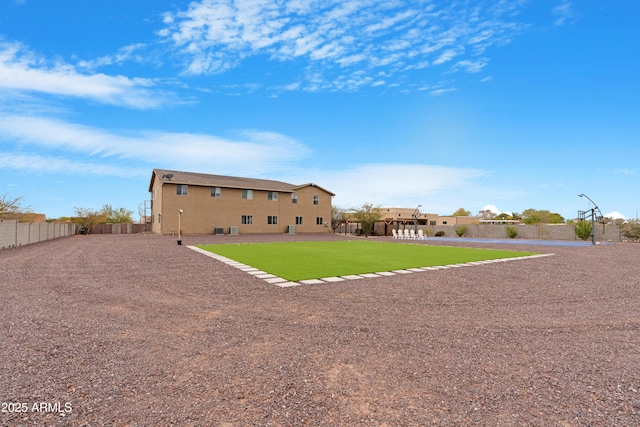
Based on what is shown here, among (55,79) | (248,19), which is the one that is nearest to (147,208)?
(55,79)

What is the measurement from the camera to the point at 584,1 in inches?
454

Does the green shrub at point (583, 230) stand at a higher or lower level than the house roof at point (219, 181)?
lower

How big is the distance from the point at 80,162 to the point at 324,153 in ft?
69.1

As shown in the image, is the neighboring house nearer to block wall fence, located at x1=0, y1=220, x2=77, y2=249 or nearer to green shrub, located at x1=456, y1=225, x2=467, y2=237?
block wall fence, located at x1=0, y1=220, x2=77, y2=249

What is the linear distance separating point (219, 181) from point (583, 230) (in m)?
33.0

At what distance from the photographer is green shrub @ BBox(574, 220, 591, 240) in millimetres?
23848

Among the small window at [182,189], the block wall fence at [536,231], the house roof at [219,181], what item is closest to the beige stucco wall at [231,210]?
the small window at [182,189]

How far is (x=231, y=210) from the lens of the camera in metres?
31.7

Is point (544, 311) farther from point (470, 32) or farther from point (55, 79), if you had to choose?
point (55, 79)

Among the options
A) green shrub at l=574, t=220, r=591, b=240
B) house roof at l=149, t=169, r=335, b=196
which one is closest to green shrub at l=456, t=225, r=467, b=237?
green shrub at l=574, t=220, r=591, b=240

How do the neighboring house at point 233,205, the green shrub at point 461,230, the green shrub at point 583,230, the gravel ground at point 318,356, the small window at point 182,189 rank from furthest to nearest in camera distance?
the green shrub at point 461,230 < the small window at point 182,189 < the neighboring house at point 233,205 < the green shrub at point 583,230 < the gravel ground at point 318,356

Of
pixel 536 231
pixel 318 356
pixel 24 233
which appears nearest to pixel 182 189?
pixel 24 233

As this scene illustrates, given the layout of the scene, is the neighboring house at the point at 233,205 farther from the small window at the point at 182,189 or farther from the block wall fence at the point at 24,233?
the block wall fence at the point at 24,233

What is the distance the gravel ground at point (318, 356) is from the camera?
2244 mm
